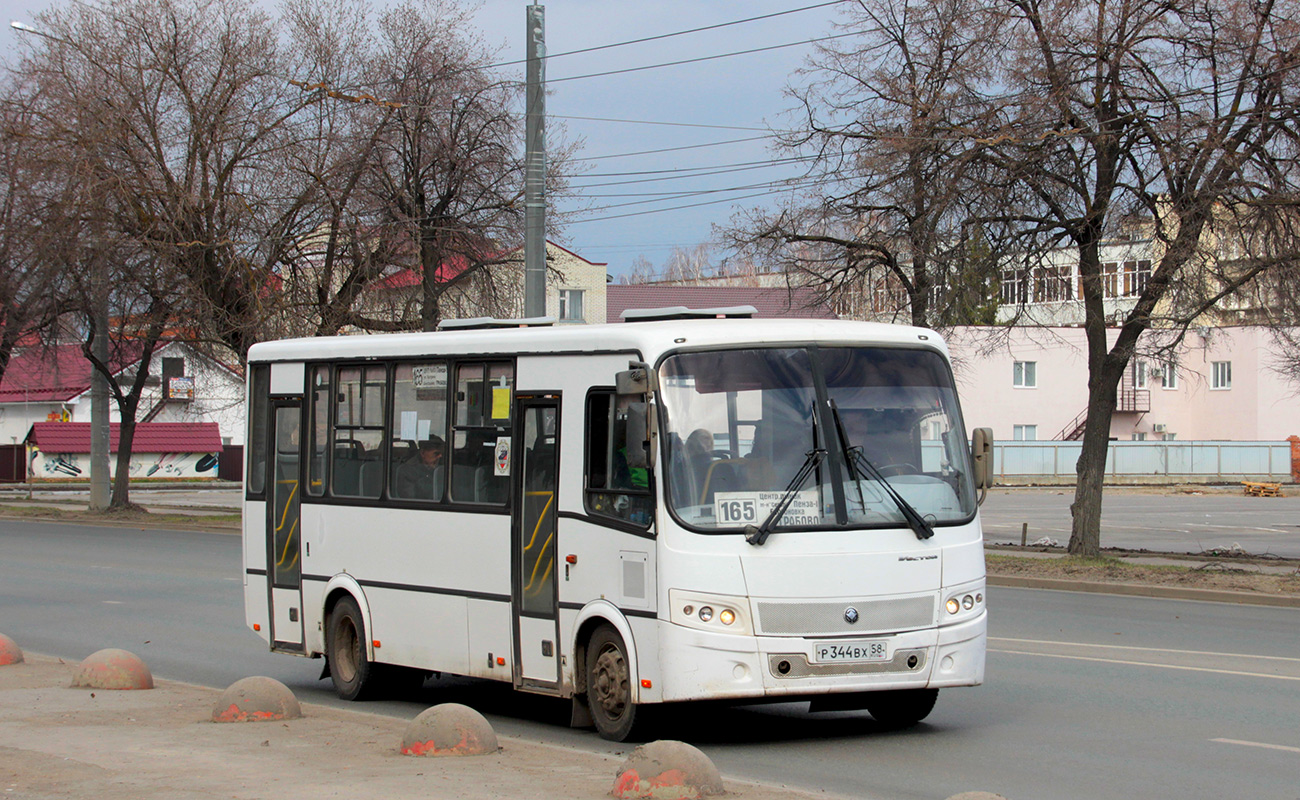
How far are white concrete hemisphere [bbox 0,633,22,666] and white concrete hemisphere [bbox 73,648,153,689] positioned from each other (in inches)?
62.8

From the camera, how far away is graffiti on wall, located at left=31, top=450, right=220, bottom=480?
2692 inches

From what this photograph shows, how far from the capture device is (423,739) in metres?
8.05

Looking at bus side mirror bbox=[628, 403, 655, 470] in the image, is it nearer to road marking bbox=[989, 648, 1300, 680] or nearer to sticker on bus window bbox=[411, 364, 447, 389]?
sticker on bus window bbox=[411, 364, 447, 389]

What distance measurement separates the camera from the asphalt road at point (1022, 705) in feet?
26.5

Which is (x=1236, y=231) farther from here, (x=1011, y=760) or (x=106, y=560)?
(x=106, y=560)

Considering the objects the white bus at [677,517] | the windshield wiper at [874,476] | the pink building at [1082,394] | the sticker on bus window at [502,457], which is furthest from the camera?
the pink building at [1082,394]

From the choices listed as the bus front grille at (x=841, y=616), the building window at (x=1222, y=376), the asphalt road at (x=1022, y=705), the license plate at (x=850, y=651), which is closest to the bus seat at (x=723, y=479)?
the bus front grille at (x=841, y=616)

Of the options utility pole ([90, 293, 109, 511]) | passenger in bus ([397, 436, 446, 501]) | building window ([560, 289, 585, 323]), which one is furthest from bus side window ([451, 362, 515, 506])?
building window ([560, 289, 585, 323])

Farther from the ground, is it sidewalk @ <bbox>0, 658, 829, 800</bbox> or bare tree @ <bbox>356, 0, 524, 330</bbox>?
bare tree @ <bbox>356, 0, 524, 330</bbox>

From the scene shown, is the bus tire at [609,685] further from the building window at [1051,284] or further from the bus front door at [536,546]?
the building window at [1051,284]

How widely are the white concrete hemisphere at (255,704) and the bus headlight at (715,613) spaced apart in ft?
8.83

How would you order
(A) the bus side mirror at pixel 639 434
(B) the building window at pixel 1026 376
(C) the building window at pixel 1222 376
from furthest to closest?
(C) the building window at pixel 1222 376 → (B) the building window at pixel 1026 376 → (A) the bus side mirror at pixel 639 434

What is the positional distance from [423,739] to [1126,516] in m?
34.8

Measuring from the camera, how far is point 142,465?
69.6 metres
